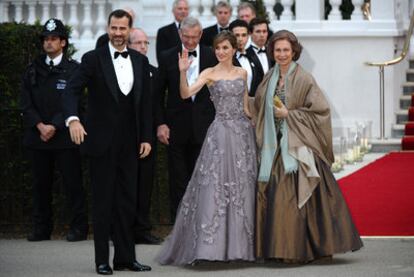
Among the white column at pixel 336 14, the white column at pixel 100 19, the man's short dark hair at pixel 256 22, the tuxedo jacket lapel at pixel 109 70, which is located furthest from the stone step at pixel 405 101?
the tuxedo jacket lapel at pixel 109 70

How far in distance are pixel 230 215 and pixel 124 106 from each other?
3.98ft

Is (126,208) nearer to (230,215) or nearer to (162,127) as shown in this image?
(230,215)

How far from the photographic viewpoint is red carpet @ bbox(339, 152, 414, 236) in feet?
42.0

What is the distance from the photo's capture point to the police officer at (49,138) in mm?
12547

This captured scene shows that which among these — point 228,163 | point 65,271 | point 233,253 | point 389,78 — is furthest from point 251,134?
point 389,78

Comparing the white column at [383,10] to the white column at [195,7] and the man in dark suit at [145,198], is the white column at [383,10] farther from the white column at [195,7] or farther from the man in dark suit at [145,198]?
the man in dark suit at [145,198]

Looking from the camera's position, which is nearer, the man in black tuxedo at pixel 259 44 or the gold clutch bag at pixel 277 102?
the gold clutch bag at pixel 277 102

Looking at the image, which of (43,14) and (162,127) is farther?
(43,14)

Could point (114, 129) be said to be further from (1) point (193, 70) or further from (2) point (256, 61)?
(2) point (256, 61)

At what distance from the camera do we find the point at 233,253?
1064cm

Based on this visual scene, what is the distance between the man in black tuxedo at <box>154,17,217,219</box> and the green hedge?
614 mm

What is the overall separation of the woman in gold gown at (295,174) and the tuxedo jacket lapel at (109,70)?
1.32 metres

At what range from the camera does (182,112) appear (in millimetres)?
12359

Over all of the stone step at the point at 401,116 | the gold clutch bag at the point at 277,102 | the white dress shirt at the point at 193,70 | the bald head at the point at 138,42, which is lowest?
the stone step at the point at 401,116
